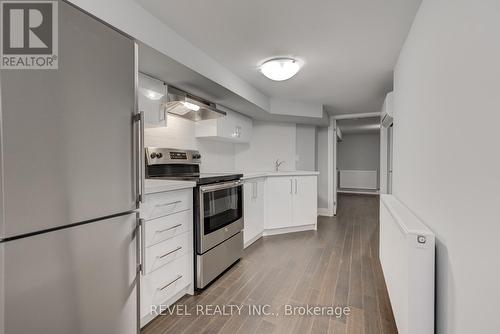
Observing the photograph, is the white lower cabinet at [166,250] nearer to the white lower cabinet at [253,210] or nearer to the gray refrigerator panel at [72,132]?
the gray refrigerator panel at [72,132]

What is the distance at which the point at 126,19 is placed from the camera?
4.90ft

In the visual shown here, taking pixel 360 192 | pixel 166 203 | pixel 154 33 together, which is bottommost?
pixel 360 192

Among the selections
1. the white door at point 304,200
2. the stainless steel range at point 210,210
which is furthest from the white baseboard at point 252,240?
the white door at point 304,200

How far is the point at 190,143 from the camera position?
10.3 feet

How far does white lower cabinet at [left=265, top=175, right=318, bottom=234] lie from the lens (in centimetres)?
374

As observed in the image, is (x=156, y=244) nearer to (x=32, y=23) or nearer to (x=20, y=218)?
(x=20, y=218)

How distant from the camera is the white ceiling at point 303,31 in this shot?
1593 millimetres

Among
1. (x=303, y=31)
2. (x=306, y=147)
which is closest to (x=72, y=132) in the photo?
(x=303, y=31)

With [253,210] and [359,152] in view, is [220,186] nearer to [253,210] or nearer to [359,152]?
[253,210]

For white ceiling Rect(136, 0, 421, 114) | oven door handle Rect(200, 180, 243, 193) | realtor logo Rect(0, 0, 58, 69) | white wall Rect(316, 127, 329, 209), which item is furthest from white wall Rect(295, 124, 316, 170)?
realtor logo Rect(0, 0, 58, 69)

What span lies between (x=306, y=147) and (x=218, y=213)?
317 centimetres

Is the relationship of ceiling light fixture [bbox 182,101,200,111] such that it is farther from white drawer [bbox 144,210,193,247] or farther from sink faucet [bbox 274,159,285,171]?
sink faucet [bbox 274,159,285,171]

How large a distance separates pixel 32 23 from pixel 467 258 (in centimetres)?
184


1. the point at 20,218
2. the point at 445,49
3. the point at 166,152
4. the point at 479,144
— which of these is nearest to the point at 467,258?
the point at 479,144
